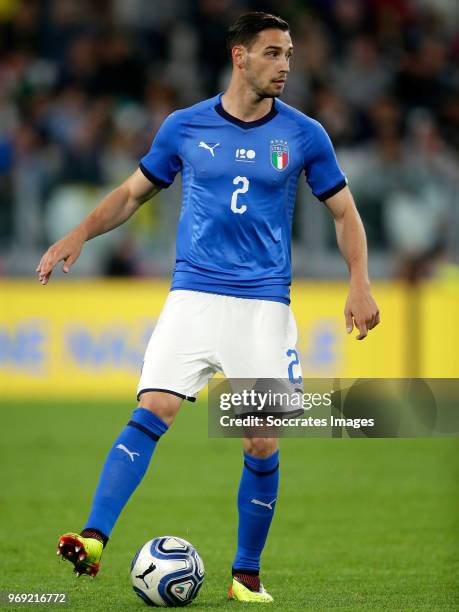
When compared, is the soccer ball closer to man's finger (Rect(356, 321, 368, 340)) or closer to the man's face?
man's finger (Rect(356, 321, 368, 340))

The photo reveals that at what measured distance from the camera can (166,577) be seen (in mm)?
5281

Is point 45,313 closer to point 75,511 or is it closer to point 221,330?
point 75,511

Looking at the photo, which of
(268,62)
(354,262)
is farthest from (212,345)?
(268,62)

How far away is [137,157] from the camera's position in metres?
14.6

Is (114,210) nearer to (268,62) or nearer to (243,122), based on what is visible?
(243,122)

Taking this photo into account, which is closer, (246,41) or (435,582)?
(246,41)

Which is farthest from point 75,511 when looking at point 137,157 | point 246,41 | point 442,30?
point 442,30

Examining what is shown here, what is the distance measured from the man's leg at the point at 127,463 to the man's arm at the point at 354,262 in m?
0.80

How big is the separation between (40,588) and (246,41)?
→ 2.49m

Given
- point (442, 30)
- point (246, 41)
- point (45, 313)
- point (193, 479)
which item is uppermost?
point (442, 30)

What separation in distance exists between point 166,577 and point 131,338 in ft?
28.9

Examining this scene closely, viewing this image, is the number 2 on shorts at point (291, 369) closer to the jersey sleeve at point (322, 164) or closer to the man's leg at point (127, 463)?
the man's leg at point (127, 463)

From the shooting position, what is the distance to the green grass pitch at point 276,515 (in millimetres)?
5672

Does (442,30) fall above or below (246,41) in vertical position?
above
